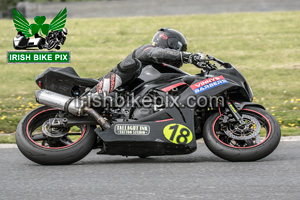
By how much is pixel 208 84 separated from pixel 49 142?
1853mm

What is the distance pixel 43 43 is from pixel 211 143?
9922 mm

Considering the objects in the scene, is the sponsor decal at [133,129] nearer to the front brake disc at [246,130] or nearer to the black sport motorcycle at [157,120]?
the black sport motorcycle at [157,120]

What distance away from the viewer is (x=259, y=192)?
455 cm

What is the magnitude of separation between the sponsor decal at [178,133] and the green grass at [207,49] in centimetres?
251

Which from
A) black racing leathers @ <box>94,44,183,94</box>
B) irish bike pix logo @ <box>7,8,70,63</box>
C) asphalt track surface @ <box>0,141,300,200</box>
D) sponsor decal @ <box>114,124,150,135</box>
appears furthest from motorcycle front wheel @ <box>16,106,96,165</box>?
irish bike pix logo @ <box>7,8,70,63</box>

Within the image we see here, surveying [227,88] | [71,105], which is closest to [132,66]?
[71,105]

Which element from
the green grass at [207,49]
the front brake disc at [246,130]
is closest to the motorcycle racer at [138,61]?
the front brake disc at [246,130]

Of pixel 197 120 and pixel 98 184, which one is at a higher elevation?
pixel 197 120

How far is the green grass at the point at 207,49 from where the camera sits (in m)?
9.96

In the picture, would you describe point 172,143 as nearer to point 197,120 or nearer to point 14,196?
point 197,120

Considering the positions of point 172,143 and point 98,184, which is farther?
point 172,143

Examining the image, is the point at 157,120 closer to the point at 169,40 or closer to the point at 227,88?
the point at 227,88

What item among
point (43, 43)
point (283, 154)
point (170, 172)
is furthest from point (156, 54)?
point (43, 43)

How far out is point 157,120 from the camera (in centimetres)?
565
